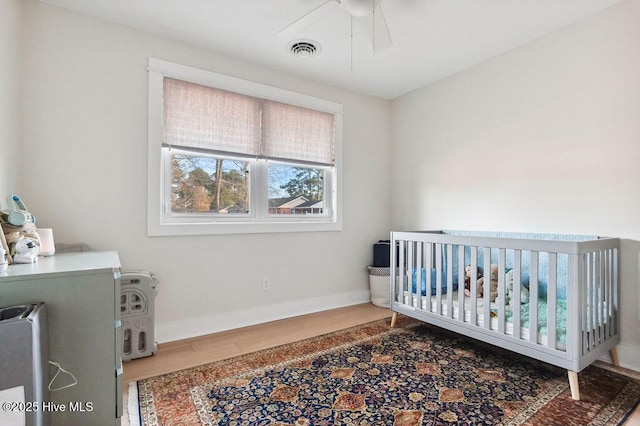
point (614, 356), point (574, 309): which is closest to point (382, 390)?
point (574, 309)

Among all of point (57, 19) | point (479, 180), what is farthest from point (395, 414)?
point (57, 19)

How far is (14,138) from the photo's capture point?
180 centimetres

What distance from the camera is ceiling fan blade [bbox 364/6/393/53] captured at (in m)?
1.73

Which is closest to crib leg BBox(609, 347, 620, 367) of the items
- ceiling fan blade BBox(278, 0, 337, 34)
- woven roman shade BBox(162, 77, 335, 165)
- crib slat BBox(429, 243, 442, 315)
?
crib slat BBox(429, 243, 442, 315)

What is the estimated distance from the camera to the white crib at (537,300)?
1623mm

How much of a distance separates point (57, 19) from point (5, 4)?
1.21 feet

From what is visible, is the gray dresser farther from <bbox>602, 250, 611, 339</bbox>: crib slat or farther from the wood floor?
<bbox>602, 250, 611, 339</bbox>: crib slat

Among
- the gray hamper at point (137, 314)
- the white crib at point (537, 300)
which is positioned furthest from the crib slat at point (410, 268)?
the gray hamper at point (137, 314)

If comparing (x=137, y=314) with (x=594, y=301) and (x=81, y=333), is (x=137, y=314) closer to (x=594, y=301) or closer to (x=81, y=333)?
(x=81, y=333)

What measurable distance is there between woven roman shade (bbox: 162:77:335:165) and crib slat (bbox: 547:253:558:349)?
206 cm

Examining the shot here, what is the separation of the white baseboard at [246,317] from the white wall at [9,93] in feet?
4.20

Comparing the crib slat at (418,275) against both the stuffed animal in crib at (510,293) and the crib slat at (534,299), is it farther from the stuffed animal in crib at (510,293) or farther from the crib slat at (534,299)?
the crib slat at (534,299)

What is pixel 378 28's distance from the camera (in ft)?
5.81

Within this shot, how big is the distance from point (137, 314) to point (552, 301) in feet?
8.03
